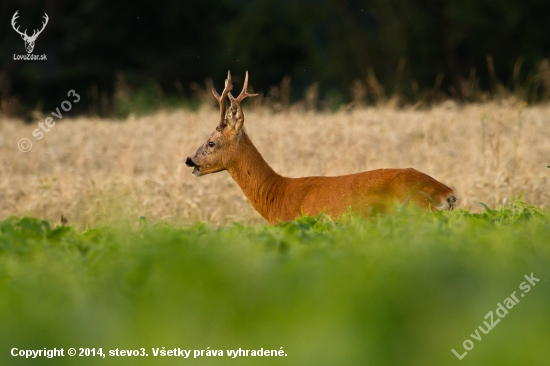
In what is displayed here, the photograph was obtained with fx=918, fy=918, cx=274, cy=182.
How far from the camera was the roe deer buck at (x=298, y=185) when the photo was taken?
23.6 ft

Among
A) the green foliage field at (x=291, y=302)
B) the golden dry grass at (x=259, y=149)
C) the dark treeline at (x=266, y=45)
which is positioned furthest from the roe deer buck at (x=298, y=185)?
the dark treeline at (x=266, y=45)

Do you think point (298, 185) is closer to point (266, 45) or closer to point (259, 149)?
point (259, 149)

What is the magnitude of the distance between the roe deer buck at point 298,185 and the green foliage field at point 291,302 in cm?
332

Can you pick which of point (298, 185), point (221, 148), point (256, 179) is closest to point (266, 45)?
point (221, 148)

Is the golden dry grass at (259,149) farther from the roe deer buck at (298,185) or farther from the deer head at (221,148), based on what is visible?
the roe deer buck at (298,185)

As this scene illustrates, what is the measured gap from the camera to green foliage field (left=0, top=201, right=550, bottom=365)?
263 centimetres

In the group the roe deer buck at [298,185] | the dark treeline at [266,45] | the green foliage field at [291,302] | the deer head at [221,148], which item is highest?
the dark treeline at [266,45]

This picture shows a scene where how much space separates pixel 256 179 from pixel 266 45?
32121 millimetres

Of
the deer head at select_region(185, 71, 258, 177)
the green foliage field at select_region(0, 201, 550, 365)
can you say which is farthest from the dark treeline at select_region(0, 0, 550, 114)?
the green foliage field at select_region(0, 201, 550, 365)

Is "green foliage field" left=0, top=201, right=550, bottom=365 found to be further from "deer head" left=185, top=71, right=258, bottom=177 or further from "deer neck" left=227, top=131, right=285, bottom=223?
"deer head" left=185, top=71, right=258, bottom=177

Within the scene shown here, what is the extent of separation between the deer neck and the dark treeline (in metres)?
25.9

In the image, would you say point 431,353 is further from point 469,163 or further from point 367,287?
point 469,163

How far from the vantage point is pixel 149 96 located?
27953 mm

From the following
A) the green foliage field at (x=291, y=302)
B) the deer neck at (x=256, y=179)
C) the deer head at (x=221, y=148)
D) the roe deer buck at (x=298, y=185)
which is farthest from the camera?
the deer head at (x=221, y=148)
